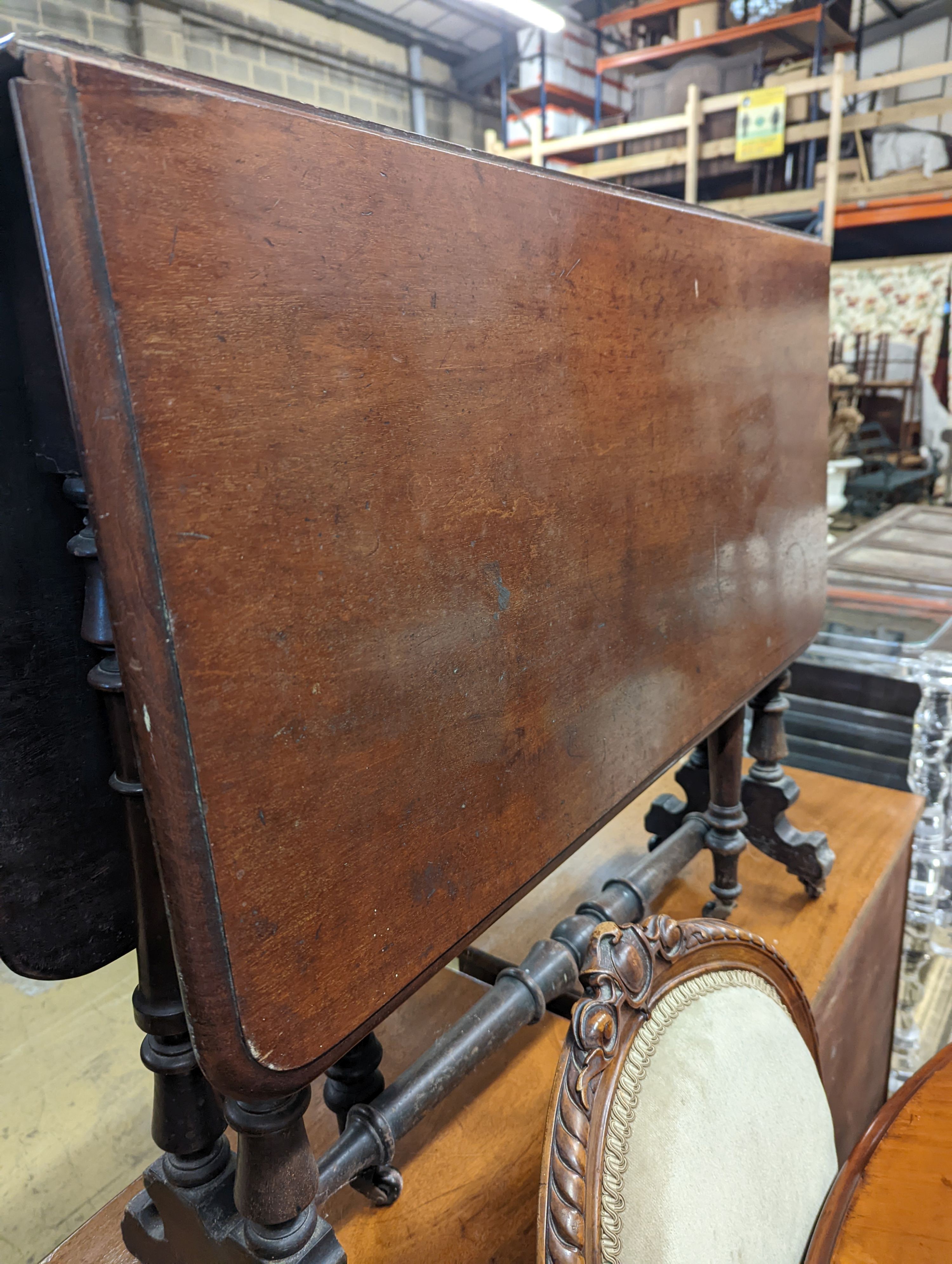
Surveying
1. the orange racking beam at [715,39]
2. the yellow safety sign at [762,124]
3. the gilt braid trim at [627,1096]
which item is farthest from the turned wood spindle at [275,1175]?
the orange racking beam at [715,39]

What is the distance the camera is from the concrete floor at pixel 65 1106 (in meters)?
1.40

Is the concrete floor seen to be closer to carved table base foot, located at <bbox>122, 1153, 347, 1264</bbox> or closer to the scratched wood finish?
carved table base foot, located at <bbox>122, 1153, 347, 1264</bbox>

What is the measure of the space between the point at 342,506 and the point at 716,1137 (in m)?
0.65

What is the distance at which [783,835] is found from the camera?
148 centimetres

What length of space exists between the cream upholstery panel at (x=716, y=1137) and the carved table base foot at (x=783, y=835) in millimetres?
546

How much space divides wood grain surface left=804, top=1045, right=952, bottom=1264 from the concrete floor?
1.11 m

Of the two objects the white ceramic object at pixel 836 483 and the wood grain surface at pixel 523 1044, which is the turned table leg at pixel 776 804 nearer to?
the wood grain surface at pixel 523 1044

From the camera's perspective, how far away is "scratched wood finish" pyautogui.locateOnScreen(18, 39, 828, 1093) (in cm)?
42

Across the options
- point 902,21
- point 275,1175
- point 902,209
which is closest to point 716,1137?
point 275,1175

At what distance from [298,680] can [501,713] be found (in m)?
0.21

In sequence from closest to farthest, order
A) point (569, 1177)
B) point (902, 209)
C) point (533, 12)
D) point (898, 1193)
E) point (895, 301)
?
point (569, 1177) < point (898, 1193) < point (533, 12) < point (902, 209) < point (895, 301)

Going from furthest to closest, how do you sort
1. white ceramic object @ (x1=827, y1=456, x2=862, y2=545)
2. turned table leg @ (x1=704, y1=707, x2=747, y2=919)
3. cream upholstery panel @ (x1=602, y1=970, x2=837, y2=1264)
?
1. white ceramic object @ (x1=827, y1=456, x2=862, y2=545)
2. turned table leg @ (x1=704, y1=707, x2=747, y2=919)
3. cream upholstery panel @ (x1=602, y1=970, x2=837, y2=1264)

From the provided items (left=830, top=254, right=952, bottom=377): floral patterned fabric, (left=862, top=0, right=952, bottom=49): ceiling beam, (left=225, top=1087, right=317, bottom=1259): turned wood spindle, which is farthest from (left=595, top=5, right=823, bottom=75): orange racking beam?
(left=225, top=1087, right=317, bottom=1259): turned wood spindle

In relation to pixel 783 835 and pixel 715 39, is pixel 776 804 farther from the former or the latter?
pixel 715 39
